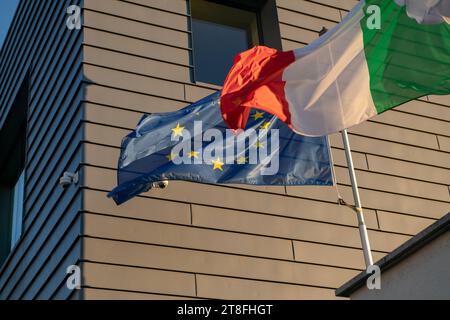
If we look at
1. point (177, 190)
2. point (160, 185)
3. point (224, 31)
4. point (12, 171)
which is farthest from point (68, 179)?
point (12, 171)

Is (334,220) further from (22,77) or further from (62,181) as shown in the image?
(22,77)

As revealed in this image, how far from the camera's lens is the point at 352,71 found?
794 cm

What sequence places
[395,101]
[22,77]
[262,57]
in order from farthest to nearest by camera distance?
[22,77] → [262,57] → [395,101]

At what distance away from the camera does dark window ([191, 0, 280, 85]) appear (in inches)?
428

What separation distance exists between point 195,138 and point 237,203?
1140mm

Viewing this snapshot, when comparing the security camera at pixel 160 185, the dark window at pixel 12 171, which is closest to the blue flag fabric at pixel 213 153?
the security camera at pixel 160 185

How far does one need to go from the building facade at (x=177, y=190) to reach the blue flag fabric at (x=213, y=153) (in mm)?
663

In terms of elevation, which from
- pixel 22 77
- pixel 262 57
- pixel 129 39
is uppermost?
pixel 22 77

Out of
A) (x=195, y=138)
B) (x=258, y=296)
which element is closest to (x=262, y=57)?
(x=195, y=138)

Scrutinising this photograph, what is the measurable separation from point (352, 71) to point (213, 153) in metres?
1.51

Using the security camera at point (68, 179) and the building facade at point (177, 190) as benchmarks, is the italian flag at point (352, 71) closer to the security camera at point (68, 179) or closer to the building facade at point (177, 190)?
the building facade at point (177, 190)

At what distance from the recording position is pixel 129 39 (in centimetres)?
998

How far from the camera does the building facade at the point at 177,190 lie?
864cm

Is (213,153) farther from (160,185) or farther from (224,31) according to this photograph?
(224,31)
